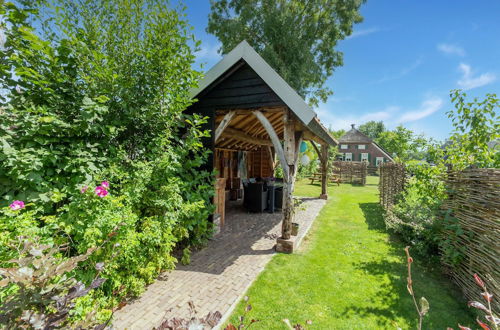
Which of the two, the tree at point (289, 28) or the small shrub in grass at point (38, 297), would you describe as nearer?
the small shrub in grass at point (38, 297)

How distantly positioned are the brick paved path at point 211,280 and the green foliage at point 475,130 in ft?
12.8

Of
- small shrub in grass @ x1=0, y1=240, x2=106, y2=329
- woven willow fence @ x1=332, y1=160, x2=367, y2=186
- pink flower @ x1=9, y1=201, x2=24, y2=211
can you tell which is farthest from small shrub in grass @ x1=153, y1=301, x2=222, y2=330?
woven willow fence @ x1=332, y1=160, x2=367, y2=186

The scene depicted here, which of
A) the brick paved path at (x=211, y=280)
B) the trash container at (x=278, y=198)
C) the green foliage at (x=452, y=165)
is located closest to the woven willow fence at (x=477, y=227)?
the green foliage at (x=452, y=165)

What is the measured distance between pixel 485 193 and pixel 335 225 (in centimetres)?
415

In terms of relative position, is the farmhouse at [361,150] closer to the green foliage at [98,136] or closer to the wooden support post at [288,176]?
the wooden support post at [288,176]

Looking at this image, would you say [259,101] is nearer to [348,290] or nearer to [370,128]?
[348,290]

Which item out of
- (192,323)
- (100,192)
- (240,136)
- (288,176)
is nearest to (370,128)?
Result: (240,136)

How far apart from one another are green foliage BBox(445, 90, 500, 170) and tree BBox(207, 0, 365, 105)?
962cm

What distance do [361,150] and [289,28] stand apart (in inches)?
1205

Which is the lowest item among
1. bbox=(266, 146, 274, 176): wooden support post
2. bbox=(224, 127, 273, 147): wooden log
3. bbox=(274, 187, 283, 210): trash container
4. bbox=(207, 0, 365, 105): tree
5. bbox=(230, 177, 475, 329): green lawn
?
bbox=(230, 177, 475, 329): green lawn

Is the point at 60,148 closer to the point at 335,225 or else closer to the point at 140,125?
the point at 140,125

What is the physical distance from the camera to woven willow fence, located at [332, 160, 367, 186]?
60.2 feet

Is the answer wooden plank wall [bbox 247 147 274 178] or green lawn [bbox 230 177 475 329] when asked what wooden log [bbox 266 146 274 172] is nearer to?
wooden plank wall [bbox 247 147 274 178]

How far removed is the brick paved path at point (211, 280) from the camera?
2895 millimetres
